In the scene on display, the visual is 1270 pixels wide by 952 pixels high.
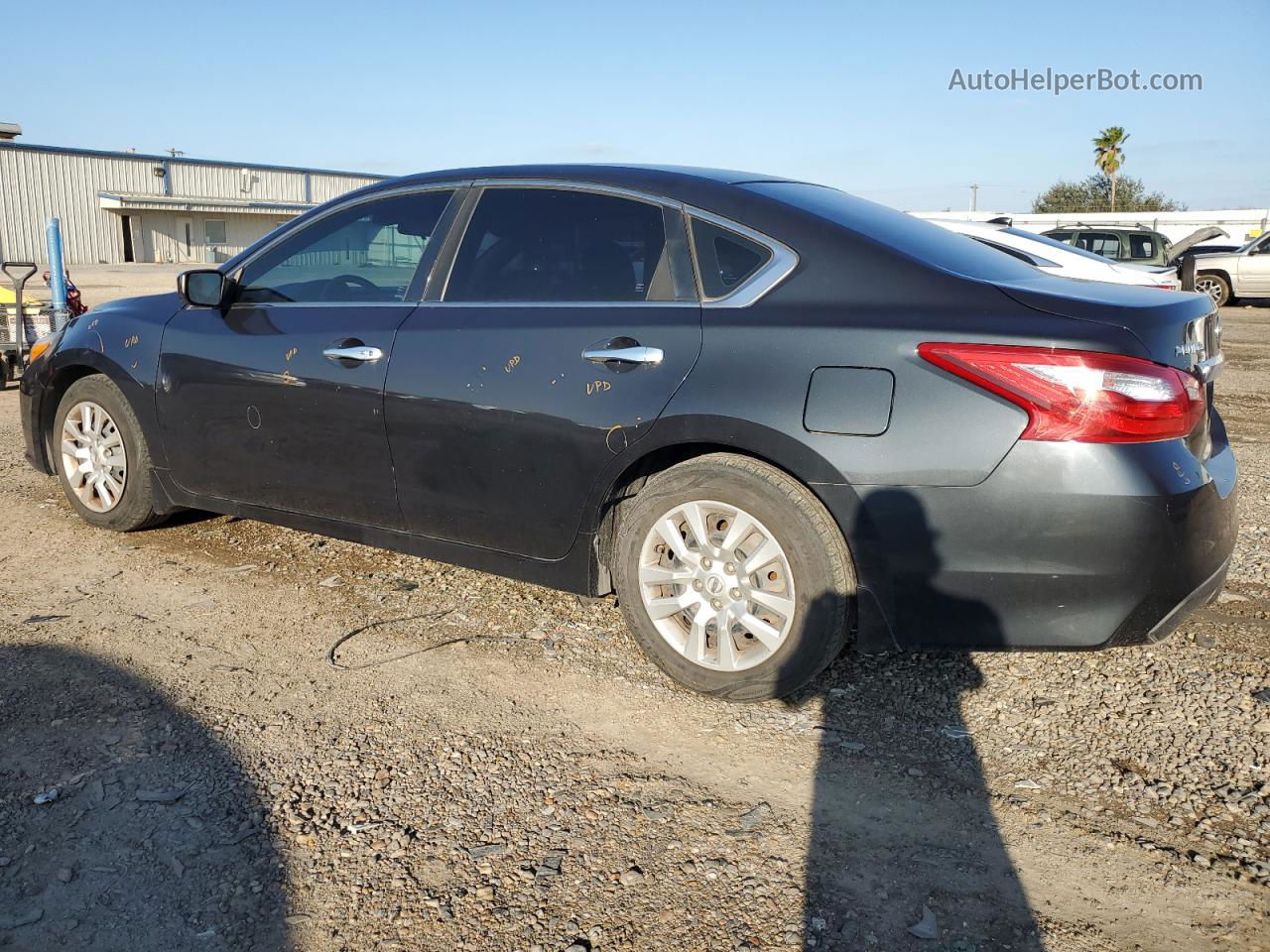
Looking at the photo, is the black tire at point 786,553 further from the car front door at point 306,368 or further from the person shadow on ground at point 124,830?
the person shadow on ground at point 124,830

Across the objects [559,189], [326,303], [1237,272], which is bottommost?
[326,303]

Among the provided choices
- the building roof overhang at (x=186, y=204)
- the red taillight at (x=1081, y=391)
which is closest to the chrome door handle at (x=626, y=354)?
the red taillight at (x=1081, y=391)

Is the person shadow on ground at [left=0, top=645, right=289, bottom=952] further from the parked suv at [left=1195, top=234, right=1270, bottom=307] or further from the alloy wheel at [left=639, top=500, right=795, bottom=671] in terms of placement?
the parked suv at [left=1195, top=234, right=1270, bottom=307]

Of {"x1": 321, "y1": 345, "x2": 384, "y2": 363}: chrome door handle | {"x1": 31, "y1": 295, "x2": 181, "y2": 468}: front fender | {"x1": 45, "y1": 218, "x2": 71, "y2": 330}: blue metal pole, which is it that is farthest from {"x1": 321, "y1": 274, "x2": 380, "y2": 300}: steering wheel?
{"x1": 45, "y1": 218, "x2": 71, "y2": 330}: blue metal pole

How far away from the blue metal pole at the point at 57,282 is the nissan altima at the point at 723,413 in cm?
687

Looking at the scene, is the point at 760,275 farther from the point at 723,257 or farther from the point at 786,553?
the point at 786,553

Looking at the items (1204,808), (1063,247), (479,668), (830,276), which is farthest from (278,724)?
(1063,247)

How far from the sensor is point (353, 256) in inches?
174

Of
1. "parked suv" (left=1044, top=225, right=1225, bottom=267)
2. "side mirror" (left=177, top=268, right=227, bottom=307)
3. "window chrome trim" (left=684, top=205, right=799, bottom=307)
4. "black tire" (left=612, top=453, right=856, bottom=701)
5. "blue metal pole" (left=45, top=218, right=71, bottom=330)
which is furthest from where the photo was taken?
"parked suv" (left=1044, top=225, right=1225, bottom=267)

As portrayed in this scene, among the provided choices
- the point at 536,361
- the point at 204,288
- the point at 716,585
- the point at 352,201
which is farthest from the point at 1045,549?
the point at 204,288

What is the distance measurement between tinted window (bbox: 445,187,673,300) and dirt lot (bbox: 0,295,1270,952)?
1.27m

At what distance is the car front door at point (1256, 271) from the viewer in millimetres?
22453

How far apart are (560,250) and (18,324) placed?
8422mm

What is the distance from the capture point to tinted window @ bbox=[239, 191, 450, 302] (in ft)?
13.9
